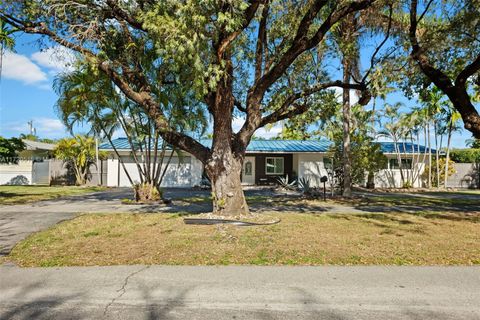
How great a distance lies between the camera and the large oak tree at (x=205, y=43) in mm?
7676

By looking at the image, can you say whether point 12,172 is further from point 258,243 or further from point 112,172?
point 258,243

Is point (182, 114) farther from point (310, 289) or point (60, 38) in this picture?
point (310, 289)

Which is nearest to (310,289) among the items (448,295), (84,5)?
(448,295)

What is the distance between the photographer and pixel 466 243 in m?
7.30

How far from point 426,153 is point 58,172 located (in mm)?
26727

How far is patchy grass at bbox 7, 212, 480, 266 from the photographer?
606 cm

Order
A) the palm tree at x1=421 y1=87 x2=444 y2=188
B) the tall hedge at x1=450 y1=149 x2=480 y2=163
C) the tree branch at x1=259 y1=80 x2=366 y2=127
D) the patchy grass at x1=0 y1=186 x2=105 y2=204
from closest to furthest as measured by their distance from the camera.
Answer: the tree branch at x1=259 y1=80 x2=366 y2=127, the patchy grass at x1=0 y1=186 x2=105 y2=204, the palm tree at x1=421 y1=87 x2=444 y2=188, the tall hedge at x1=450 y1=149 x2=480 y2=163

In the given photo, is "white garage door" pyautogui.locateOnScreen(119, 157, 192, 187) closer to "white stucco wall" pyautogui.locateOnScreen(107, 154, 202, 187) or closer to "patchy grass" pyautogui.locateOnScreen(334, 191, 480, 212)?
"white stucco wall" pyautogui.locateOnScreen(107, 154, 202, 187)


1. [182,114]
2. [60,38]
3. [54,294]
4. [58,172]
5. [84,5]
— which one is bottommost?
[54,294]

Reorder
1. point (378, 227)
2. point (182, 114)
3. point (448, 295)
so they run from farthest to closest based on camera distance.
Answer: point (182, 114)
point (378, 227)
point (448, 295)

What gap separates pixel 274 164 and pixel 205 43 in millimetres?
20781

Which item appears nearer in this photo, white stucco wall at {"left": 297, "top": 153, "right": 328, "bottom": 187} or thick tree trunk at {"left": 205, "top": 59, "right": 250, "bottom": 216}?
thick tree trunk at {"left": 205, "top": 59, "right": 250, "bottom": 216}

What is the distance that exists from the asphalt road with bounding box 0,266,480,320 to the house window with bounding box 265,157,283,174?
22.4 metres

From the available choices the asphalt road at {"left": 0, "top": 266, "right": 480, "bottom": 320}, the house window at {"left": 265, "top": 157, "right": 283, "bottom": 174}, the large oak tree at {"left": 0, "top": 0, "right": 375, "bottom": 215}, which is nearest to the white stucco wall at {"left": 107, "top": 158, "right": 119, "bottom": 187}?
the house window at {"left": 265, "top": 157, "right": 283, "bottom": 174}
